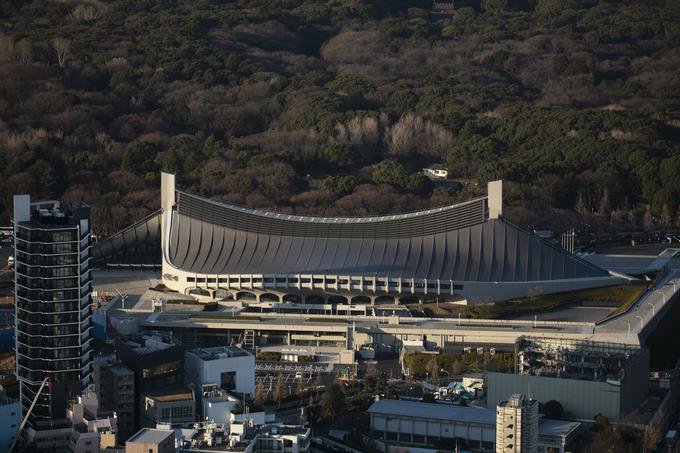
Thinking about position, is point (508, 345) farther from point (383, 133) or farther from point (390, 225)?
point (383, 133)

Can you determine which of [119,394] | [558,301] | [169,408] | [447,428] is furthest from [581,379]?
[558,301]

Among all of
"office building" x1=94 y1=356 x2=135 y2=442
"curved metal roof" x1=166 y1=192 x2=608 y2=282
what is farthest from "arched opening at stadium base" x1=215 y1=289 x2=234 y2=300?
"office building" x1=94 y1=356 x2=135 y2=442

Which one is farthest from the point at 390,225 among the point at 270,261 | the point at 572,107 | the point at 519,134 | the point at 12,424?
the point at 572,107

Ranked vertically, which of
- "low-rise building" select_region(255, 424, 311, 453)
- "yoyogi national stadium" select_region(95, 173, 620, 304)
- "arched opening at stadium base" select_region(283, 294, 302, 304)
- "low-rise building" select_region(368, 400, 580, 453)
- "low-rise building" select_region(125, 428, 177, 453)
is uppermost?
"yoyogi national stadium" select_region(95, 173, 620, 304)

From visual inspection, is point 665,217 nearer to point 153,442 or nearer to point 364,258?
point 364,258

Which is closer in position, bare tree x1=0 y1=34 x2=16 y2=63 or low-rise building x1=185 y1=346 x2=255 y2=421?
low-rise building x1=185 y1=346 x2=255 y2=421

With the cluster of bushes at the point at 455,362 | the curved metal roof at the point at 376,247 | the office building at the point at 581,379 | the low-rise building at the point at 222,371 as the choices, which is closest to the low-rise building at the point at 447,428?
the office building at the point at 581,379

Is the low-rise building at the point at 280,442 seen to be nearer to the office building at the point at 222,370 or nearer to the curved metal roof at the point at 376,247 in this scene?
the office building at the point at 222,370

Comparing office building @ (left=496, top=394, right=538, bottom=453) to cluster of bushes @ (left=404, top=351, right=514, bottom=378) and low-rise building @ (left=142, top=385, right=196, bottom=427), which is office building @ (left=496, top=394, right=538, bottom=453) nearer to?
low-rise building @ (left=142, top=385, right=196, bottom=427)
